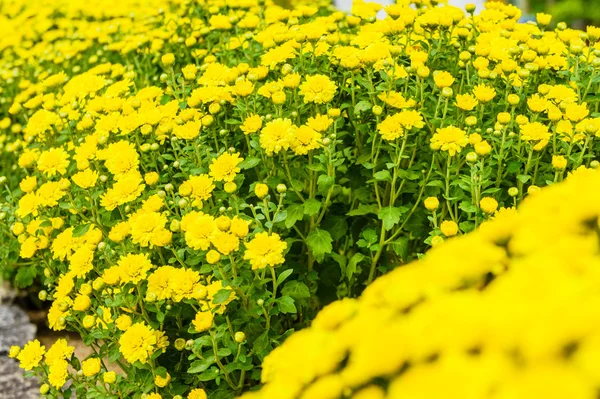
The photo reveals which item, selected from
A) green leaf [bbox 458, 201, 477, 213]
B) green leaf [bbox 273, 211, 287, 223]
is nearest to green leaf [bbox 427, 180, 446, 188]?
green leaf [bbox 458, 201, 477, 213]

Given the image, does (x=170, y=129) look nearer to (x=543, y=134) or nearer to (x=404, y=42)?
(x=404, y=42)

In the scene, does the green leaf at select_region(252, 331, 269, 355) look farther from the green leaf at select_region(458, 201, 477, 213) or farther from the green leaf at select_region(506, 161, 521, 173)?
the green leaf at select_region(506, 161, 521, 173)

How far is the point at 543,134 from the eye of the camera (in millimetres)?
2205

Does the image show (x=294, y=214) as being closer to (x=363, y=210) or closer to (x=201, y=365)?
(x=363, y=210)

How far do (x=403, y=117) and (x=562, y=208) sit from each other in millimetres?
1195

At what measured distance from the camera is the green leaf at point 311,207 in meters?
2.29

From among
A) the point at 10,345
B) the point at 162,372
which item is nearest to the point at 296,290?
the point at 162,372

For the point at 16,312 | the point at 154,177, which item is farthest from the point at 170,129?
the point at 16,312

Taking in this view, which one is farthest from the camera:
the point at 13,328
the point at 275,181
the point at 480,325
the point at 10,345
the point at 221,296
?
the point at 13,328

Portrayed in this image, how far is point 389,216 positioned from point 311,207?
0.28 m

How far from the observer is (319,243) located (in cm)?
236

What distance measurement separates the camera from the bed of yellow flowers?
2.14 metres

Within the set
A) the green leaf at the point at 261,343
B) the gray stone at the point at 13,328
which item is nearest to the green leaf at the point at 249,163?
the green leaf at the point at 261,343

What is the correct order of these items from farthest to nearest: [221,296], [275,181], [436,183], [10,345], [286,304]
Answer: [10,345] < [275,181] < [436,183] < [286,304] < [221,296]
